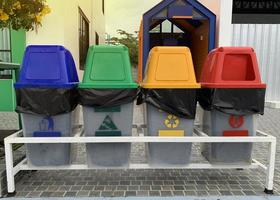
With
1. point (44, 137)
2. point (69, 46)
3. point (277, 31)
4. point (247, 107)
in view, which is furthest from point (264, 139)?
point (277, 31)

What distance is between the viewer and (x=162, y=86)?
3.16 metres

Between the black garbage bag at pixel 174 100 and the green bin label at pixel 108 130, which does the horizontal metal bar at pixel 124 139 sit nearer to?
the green bin label at pixel 108 130

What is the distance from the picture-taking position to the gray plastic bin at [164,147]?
3.25 metres

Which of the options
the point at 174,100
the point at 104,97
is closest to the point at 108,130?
the point at 104,97

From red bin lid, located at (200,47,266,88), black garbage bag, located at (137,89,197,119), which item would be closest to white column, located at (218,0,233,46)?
red bin lid, located at (200,47,266,88)

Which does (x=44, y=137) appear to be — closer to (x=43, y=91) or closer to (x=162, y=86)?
(x=43, y=91)

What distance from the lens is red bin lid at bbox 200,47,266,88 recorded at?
3217 millimetres

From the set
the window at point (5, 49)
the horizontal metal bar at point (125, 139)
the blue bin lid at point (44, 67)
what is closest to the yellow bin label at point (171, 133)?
the horizontal metal bar at point (125, 139)

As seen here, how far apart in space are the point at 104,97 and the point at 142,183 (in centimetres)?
115

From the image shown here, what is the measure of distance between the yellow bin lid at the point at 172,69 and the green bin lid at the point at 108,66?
27 cm

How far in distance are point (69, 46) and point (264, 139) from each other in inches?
258

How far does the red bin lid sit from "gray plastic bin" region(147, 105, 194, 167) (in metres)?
0.55

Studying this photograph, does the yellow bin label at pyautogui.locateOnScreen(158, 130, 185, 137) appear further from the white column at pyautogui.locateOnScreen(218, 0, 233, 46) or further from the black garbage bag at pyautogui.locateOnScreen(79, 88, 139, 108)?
the white column at pyautogui.locateOnScreen(218, 0, 233, 46)

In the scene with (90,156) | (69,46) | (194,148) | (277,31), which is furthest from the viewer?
(277,31)
